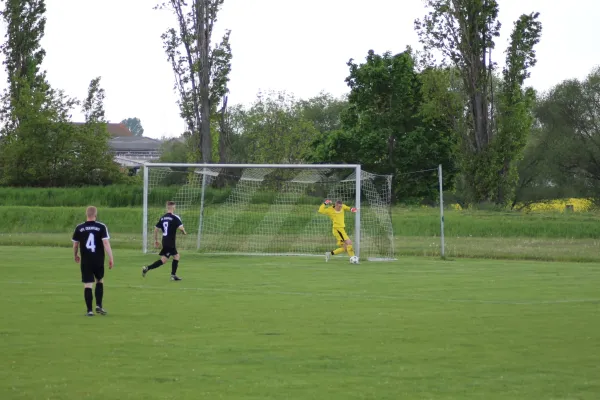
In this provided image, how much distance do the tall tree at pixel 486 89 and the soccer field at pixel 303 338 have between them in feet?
84.9

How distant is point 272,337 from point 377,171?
47.7m

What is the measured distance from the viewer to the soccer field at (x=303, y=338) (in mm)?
9797

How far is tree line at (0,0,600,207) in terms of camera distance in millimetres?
49188

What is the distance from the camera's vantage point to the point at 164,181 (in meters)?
61.2

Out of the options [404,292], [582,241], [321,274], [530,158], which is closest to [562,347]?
[404,292]

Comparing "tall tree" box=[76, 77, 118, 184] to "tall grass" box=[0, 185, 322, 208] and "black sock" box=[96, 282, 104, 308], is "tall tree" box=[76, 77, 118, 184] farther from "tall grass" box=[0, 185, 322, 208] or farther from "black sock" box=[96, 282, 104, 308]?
"black sock" box=[96, 282, 104, 308]

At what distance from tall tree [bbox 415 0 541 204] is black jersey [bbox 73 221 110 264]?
35623 millimetres

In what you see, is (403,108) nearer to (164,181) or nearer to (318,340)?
(164,181)

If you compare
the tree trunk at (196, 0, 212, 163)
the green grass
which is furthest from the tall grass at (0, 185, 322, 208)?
the tree trunk at (196, 0, 212, 163)

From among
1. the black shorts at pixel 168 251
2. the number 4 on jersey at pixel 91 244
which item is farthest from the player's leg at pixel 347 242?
the number 4 on jersey at pixel 91 244

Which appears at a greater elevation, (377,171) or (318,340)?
(377,171)

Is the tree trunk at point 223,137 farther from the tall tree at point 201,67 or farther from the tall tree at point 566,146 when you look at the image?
the tall tree at point 566,146

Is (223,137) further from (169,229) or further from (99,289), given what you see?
(99,289)

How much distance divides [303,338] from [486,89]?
125 feet
